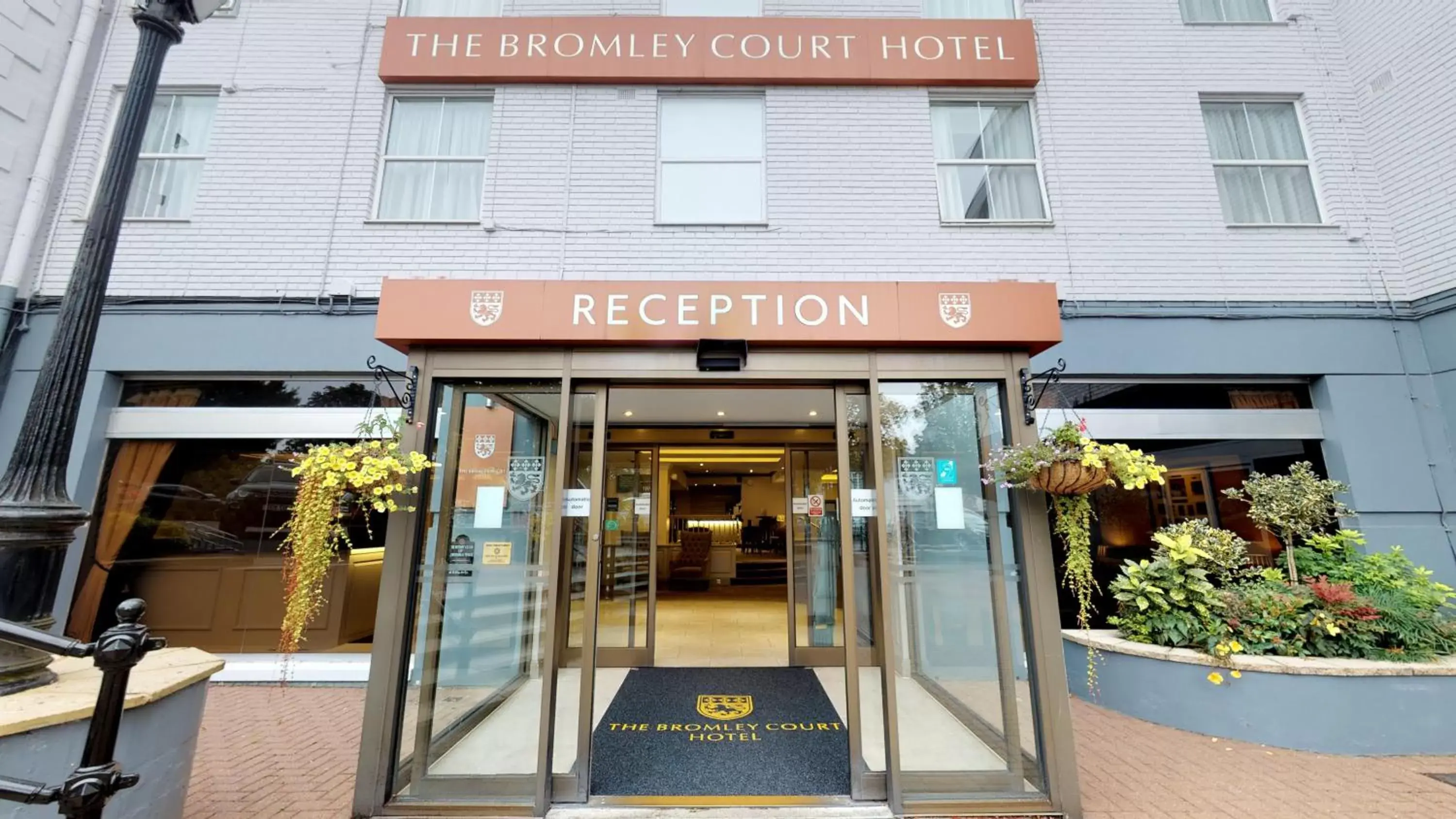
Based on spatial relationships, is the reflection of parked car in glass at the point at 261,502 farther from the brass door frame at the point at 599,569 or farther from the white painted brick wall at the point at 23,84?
the white painted brick wall at the point at 23,84

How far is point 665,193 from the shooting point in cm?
554

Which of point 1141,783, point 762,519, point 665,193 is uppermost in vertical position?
point 665,193

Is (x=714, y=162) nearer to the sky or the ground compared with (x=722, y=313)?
nearer to the sky

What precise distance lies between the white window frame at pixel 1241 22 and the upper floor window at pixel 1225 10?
0.01 metres

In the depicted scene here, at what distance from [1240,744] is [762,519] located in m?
10.8

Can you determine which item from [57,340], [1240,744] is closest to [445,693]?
[57,340]

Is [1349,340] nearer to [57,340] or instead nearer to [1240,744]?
[1240,744]

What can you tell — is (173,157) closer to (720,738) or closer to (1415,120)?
(720,738)

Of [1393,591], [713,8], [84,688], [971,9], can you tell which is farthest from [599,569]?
[971,9]

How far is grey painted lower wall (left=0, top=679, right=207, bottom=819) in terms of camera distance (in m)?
1.90

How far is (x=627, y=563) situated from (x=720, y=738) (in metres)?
2.47

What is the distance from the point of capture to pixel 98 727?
65.2 inches

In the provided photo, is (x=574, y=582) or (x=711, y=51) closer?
(x=574, y=582)

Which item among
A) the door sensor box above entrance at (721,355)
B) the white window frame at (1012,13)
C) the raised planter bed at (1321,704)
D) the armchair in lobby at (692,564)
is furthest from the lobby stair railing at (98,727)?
the armchair in lobby at (692,564)
